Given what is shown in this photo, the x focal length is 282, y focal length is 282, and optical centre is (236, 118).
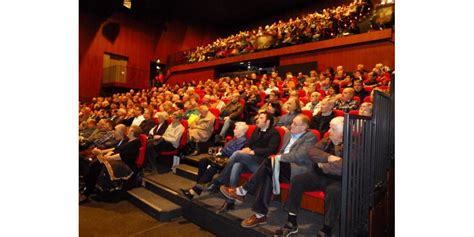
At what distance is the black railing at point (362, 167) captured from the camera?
5.95 feet

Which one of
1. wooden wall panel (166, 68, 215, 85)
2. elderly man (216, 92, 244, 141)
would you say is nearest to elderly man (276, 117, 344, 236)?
elderly man (216, 92, 244, 141)

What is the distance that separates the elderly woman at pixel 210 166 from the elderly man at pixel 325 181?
1.07 metres

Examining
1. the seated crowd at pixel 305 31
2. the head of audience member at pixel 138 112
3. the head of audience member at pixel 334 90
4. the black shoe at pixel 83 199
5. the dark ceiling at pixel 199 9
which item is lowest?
the black shoe at pixel 83 199

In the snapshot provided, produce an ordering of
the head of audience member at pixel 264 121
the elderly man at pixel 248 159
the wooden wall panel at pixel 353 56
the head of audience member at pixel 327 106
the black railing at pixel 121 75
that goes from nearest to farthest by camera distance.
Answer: the elderly man at pixel 248 159 < the head of audience member at pixel 264 121 < the head of audience member at pixel 327 106 < the wooden wall panel at pixel 353 56 < the black railing at pixel 121 75

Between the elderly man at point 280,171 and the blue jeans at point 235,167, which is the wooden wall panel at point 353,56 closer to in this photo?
the elderly man at point 280,171

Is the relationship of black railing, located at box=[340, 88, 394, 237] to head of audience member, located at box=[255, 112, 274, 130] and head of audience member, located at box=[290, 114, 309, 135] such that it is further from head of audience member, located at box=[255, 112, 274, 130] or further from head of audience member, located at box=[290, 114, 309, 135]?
head of audience member, located at box=[255, 112, 274, 130]

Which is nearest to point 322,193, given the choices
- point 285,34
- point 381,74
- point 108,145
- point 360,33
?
point 108,145

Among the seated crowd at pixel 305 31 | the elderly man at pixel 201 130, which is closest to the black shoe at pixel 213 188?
the elderly man at pixel 201 130

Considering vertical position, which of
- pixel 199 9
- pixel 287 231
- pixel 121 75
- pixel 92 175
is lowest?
pixel 287 231

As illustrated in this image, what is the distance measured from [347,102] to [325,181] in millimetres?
2233

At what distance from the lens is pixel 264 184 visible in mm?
→ 2562

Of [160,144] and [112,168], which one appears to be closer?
[112,168]

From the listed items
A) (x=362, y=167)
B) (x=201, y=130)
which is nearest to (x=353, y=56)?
(x=201, y=130)

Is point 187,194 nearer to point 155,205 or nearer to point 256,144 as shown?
point 155,205
